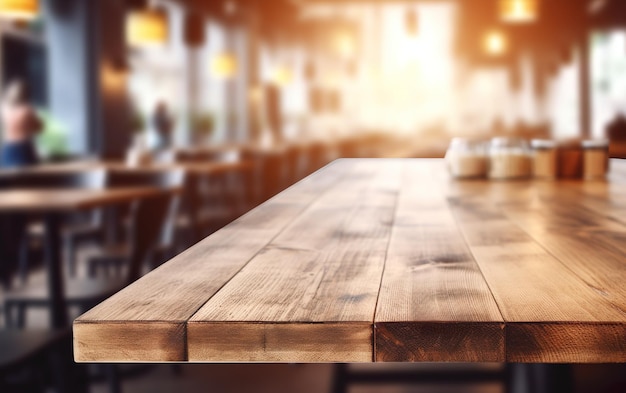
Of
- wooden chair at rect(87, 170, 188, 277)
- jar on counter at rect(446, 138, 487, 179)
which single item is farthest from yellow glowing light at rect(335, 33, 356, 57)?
jar on counter at rect(446, 138, 487, 179)

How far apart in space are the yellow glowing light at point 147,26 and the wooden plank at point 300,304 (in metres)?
4.32

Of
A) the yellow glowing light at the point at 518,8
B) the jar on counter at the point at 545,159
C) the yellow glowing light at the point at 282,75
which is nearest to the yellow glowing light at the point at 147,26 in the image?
the yellow glowing light at the point at 518,8

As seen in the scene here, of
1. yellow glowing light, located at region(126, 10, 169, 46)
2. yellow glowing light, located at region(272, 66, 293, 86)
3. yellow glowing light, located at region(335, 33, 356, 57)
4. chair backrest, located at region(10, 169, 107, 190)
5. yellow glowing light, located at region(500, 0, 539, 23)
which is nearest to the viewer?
chair backrest, located at region(10, 169, 107, 190)

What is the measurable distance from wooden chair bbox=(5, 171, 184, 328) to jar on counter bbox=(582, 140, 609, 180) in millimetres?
1278

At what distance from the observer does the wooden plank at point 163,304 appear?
2.15ft

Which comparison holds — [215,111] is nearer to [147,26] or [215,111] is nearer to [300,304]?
[147,26]

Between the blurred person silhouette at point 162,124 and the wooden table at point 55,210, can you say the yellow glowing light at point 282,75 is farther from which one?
the wooden table at point 55,210

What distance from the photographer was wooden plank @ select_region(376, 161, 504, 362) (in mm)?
627

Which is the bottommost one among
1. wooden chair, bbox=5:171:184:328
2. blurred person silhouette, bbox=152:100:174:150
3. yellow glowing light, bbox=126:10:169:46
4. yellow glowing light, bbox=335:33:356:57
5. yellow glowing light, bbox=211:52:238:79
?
wooden chair, bbox=5:171:184:328

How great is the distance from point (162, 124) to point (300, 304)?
402 inches

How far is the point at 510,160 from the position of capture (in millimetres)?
2014

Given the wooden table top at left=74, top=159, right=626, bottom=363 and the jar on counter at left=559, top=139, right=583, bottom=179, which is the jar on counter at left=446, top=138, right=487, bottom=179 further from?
the wooden table top at left=74, top=159, right=626, bottom=363

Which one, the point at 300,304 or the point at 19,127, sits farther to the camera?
the point at 19,127

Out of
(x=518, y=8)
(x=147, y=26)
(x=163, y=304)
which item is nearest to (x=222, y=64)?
(x=147, y=26)
